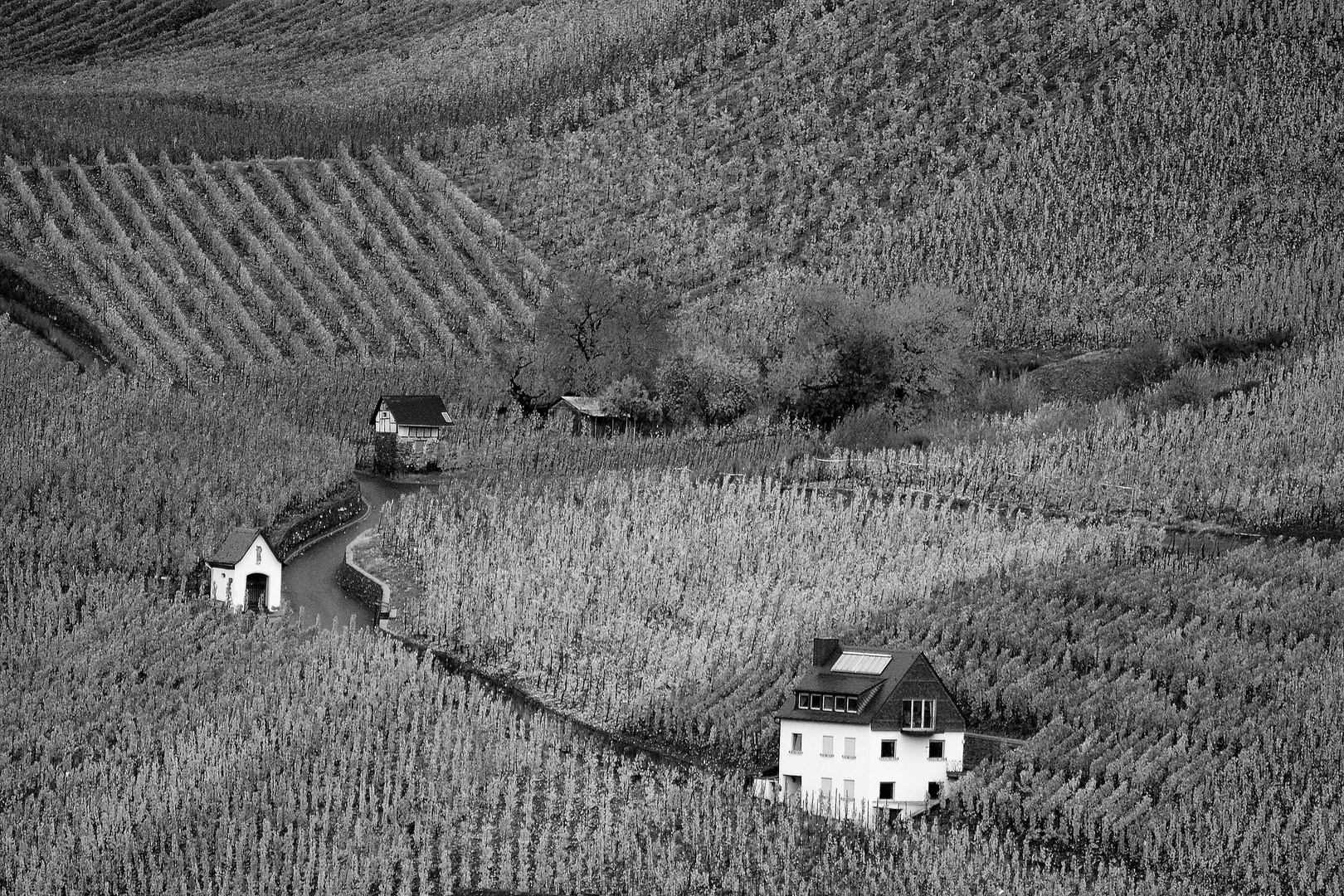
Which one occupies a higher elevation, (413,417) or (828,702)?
(413,417)

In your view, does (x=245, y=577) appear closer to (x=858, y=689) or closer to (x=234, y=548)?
(x=234, y=548)

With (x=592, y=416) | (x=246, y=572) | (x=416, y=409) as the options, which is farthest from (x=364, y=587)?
(x=592, y=416)

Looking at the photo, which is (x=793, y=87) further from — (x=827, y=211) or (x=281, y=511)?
(x=281, y=511)

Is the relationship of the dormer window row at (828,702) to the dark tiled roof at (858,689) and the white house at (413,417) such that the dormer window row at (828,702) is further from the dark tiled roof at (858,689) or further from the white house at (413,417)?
the white house at (413,417)

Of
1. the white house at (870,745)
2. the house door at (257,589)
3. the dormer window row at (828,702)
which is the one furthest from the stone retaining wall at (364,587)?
the white house at (870,745)

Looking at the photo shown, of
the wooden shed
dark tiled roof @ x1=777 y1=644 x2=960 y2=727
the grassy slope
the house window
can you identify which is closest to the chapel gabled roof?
the wooden shed

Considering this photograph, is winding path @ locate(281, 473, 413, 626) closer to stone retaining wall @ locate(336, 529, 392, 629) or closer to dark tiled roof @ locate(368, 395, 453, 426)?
stone retaining wall @ locate(336, 529, 392, 629)

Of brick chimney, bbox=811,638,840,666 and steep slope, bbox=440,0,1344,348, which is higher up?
steep slope, bbox=440,0,1344,348
